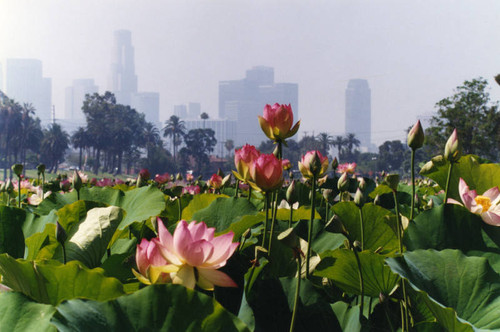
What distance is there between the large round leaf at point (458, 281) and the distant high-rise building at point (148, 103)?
610 ft

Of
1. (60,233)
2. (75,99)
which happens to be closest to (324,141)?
(60,233)

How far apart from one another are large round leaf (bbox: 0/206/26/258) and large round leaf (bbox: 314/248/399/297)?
18.0 inches

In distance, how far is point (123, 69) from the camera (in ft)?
602

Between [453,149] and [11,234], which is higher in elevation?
[453,149]

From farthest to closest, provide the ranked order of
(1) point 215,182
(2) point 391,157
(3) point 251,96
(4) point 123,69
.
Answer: (4) point 123,69 < (3) point 251,96 < (2) point 391,157 < (1) point 215,182

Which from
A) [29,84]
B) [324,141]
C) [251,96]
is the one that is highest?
[29,84]

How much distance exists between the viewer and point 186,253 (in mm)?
424

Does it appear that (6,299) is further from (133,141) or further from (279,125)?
(133,141)

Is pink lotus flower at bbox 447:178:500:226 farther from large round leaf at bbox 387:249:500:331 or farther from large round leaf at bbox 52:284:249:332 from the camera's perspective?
large round leaf at bbox 52:284:249:332

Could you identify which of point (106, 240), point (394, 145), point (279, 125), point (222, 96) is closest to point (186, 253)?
point (106, 240)

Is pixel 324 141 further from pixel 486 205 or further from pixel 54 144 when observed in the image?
pixel 486 205

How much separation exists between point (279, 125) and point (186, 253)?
511 millimetres

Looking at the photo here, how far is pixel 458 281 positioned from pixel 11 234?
2.13 feet

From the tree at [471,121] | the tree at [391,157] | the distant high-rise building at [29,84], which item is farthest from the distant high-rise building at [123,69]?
the tree at [471,121]
